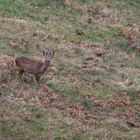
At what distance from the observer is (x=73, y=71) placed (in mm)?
19859

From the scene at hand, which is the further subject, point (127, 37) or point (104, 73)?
point (127, 37)

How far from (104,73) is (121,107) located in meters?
3.01

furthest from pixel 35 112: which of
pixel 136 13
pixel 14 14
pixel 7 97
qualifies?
pixel 136 13

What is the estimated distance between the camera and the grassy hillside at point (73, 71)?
15109 millimetres

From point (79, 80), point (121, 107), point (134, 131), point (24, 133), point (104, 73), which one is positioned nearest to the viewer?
point (24, 133)

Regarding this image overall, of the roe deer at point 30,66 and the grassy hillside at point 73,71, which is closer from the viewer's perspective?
the grassy hillside at point 73,71

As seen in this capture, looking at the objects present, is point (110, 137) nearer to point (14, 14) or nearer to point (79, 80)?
point (79, 80)

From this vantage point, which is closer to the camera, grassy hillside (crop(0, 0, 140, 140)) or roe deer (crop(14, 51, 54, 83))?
grassy hillside (crop(0, 0, 140, 140))

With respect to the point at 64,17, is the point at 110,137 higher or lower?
lower

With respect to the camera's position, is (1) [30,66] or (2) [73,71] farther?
(2) [73,71]

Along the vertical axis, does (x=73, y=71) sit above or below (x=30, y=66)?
below

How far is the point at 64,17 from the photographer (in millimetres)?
26297

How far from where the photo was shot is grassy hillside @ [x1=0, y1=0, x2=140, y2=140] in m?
15.1

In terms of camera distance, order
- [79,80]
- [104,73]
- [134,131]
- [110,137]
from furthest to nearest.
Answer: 1. [104,73]
2. [79,80]
3. [134,131]
4. [110,137]
